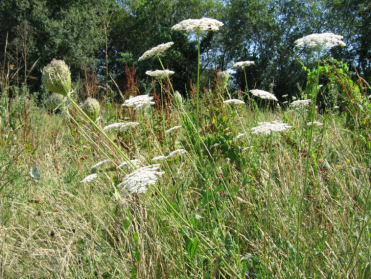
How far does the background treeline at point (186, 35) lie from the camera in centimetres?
1695

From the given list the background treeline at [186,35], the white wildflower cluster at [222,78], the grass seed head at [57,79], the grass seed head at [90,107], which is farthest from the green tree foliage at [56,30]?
the grass seed head at [57,79]

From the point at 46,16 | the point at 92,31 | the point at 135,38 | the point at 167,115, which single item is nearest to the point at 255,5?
the point at 135,38

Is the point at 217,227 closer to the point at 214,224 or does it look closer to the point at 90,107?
the point at 214,224

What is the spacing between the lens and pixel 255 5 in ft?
79.3

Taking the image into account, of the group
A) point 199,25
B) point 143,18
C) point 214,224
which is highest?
point 143,18

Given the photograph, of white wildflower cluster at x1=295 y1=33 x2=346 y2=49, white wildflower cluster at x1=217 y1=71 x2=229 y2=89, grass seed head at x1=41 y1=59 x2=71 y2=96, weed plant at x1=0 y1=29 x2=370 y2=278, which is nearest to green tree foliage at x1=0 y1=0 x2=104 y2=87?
white wildflower cluster at x1=217 y1=71 x2=229 y2=89

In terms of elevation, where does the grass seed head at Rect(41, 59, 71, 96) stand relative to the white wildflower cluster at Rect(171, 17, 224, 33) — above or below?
below

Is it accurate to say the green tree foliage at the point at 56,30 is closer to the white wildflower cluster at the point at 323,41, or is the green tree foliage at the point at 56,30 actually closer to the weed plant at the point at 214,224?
the weed plant at the point at 214,224

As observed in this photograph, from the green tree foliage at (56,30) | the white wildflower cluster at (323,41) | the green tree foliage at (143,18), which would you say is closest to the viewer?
the white wildflower cluster at (323,41)

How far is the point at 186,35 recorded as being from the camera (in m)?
15.2

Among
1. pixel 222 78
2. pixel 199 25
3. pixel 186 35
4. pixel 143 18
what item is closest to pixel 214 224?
pixel 199 25

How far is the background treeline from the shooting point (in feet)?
55.6

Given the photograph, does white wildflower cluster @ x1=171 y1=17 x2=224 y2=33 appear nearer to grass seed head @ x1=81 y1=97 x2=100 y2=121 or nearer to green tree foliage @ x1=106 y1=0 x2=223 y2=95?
grass seed head @ x1=81 y1=97 x2=100 y2=121

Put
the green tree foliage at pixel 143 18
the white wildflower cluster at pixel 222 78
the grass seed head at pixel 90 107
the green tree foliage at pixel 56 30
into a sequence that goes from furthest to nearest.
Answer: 1. the green tree foliage at pixel 143 18
2. the green tree foliage at pixel 56 30
3. the white wildflower cluster at pixel 222 78
4. the grass seed head at pixel 90 107
